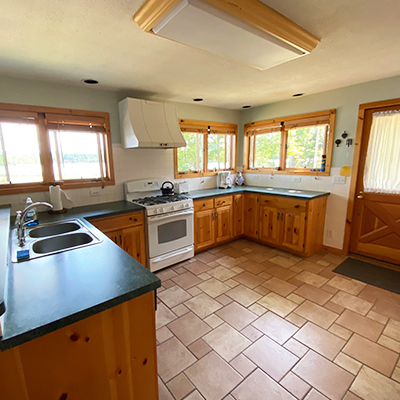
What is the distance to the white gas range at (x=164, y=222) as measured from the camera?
289 cm

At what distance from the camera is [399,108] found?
9.08ft

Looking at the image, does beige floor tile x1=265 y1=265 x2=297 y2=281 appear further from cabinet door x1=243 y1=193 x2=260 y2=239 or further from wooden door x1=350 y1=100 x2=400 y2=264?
wooden door x1=350 y1=100 x2=400 y2=264

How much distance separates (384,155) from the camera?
2932 mm

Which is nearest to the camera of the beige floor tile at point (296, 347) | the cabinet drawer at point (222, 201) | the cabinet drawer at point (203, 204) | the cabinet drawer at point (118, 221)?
the beige floor tile at point (296, 347)

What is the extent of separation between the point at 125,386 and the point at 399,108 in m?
3.84

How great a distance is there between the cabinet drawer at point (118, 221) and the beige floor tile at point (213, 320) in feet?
4.45

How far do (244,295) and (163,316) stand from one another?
90 cm

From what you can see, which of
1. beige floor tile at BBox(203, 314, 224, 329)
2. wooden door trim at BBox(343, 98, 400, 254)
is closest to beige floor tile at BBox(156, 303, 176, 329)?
beige floor tile at BBox(203, 314, 224, 329)

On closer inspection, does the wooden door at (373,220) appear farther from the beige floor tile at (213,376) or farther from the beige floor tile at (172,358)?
the beige floor tile at (172,358)

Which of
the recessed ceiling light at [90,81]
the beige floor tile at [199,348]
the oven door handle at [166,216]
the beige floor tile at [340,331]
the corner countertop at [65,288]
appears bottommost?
the beige floor tile at [199,348]

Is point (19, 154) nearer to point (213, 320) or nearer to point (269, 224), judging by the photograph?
point (213, 320)

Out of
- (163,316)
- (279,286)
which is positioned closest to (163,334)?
(163,316)

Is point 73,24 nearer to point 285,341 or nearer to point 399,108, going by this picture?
point 285,341

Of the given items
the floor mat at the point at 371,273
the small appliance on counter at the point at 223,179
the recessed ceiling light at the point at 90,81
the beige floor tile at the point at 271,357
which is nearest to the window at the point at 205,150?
the small appliance on counter at the point at 223,179
